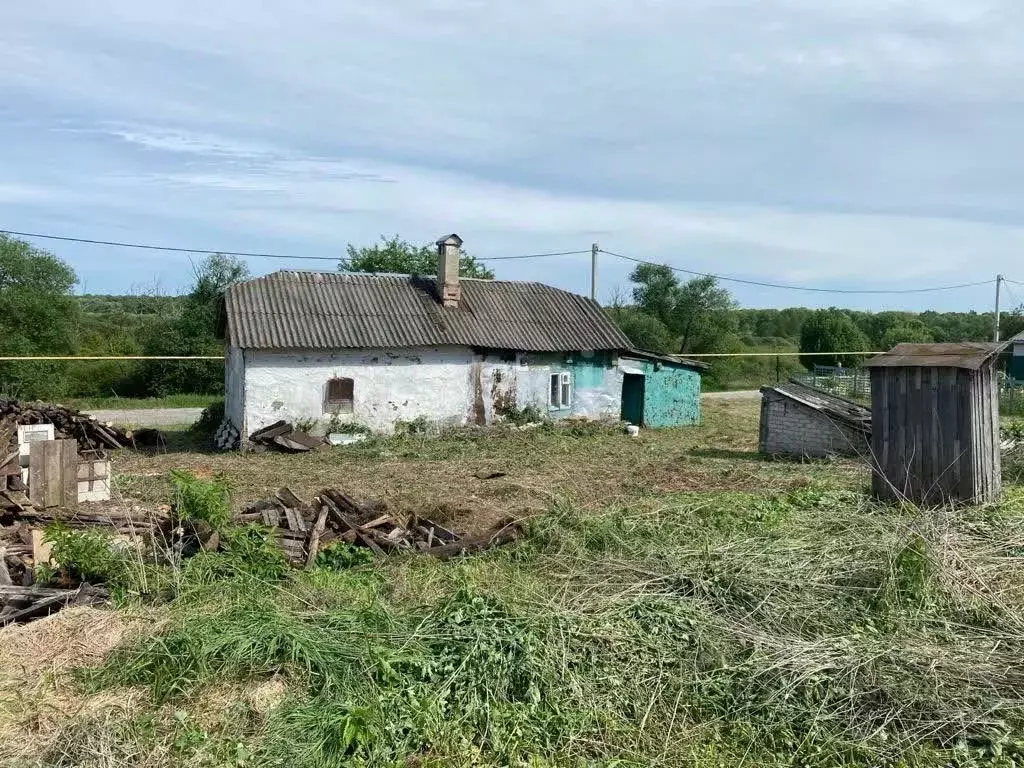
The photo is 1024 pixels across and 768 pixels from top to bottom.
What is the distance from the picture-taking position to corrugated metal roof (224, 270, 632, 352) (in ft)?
64.5

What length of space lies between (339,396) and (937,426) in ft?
45.5

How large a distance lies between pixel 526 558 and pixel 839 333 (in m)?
40.2

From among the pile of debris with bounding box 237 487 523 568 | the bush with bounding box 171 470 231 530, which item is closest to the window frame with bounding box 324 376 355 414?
the pile of debris with bounding box 237 487 523 568

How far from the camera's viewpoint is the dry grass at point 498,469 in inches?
495

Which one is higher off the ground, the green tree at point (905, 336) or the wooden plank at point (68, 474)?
the green tree at point (905, 336)

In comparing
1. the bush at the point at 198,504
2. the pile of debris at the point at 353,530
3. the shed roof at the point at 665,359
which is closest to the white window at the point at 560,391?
the shed roof at the point at 665,359

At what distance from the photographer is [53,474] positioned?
11.3 metres

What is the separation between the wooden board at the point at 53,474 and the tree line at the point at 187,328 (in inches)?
414

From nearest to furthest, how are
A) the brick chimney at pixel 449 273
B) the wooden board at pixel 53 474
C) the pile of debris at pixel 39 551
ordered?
the pile of debris at pixel 39 551 → the wooden board at pixel 53 474 → the brick chimney at pixel 449 273

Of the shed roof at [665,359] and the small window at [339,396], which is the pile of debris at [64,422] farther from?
the shed roof at [665,359]

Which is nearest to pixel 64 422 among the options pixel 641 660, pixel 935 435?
pixel 641 660

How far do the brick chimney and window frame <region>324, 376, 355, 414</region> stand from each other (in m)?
3.80

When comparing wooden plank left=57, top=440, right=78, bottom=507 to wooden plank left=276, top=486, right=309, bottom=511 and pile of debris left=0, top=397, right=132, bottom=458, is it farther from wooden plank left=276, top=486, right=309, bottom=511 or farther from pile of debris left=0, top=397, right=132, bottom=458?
pile of debris left=0, top=397, right=132, bottom=458

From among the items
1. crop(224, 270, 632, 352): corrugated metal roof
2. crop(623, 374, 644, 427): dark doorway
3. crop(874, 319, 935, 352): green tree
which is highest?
crop(874, 319, 935, 352): green tree
